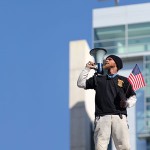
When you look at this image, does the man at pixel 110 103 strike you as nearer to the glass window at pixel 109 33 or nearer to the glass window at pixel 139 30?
the glass window at pixel 109 33

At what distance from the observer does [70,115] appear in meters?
23.7

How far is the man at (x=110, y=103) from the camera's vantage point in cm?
1220

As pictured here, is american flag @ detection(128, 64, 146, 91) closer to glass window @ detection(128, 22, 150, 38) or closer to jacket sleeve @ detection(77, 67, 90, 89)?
jacket sleeve @ detection(77, 67, 90, 89)

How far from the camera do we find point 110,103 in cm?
1230

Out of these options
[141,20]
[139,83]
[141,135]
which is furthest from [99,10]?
[139,83]

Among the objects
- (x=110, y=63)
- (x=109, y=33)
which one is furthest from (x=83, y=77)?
(x=109, y=33)

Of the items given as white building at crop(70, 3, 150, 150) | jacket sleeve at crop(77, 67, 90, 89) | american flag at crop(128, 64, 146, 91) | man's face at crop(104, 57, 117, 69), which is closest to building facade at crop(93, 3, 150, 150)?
white building at crop(70, 3, 150, 150)

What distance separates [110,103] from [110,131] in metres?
0.42

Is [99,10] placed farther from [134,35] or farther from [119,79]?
[119,79]

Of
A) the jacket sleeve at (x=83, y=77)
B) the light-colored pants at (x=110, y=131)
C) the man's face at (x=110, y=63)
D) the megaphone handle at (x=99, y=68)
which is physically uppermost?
the man's face at (x=110, y=63)

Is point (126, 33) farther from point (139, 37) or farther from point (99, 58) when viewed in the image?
point (99, 58)

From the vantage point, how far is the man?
12.2m

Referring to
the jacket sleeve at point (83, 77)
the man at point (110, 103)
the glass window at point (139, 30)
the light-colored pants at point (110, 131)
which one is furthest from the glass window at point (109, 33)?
the light-colored pants at point (110, 131)

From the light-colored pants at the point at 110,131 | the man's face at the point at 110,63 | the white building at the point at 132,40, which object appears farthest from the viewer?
the white building at the point at 132,40
